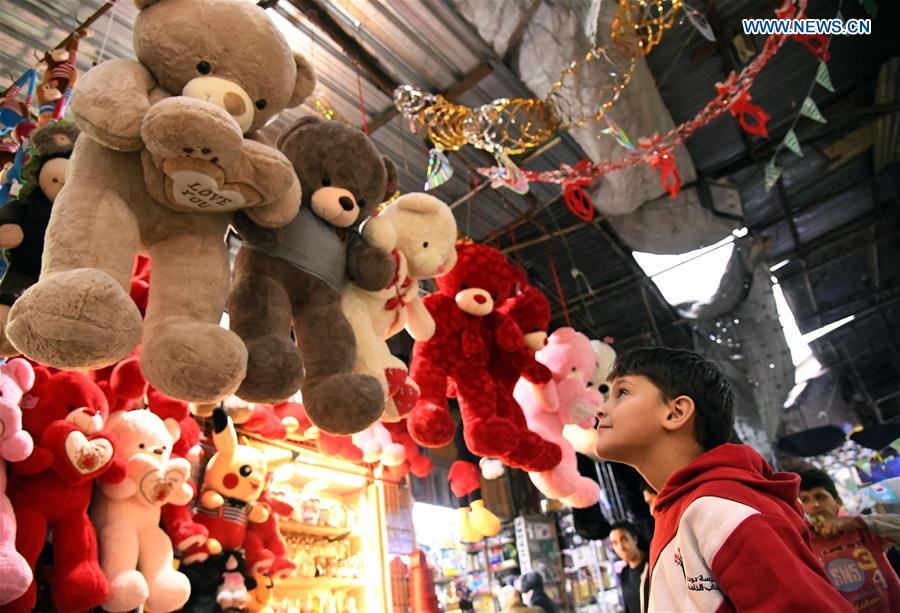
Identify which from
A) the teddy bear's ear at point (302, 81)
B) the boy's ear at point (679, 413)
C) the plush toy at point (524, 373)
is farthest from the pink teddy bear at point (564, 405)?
the teddy bear's ear at point (302, 81)

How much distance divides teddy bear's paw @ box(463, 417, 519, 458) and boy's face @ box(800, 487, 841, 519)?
102 centimetres

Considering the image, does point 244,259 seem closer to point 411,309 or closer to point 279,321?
point 279,321

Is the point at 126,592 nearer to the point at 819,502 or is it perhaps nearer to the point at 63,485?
the point at 63,485

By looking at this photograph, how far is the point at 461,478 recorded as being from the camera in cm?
324

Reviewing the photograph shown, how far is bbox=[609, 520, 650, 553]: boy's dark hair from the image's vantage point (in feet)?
9.91

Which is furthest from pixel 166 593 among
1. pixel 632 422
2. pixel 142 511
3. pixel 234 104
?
pixel 632 422

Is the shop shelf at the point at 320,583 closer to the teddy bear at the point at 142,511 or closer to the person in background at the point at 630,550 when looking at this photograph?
the teddy bear at the point at 142,511

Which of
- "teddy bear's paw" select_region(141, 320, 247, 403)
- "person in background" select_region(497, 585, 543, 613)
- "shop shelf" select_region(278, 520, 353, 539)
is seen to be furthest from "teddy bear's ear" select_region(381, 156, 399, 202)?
"person in background" select_region(497, 585, 543, 613)

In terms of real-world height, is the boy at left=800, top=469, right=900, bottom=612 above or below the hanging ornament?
below

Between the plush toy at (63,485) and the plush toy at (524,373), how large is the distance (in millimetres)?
1395

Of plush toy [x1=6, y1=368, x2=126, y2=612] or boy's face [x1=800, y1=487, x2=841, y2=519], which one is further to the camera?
boy's face [x1=800, y1=487, x2=841, y2=519]

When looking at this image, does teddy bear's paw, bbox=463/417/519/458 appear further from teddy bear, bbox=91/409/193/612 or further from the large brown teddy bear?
the large brown teddy bear

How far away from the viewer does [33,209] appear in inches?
59.0

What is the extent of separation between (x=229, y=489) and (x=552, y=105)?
2283 mm
